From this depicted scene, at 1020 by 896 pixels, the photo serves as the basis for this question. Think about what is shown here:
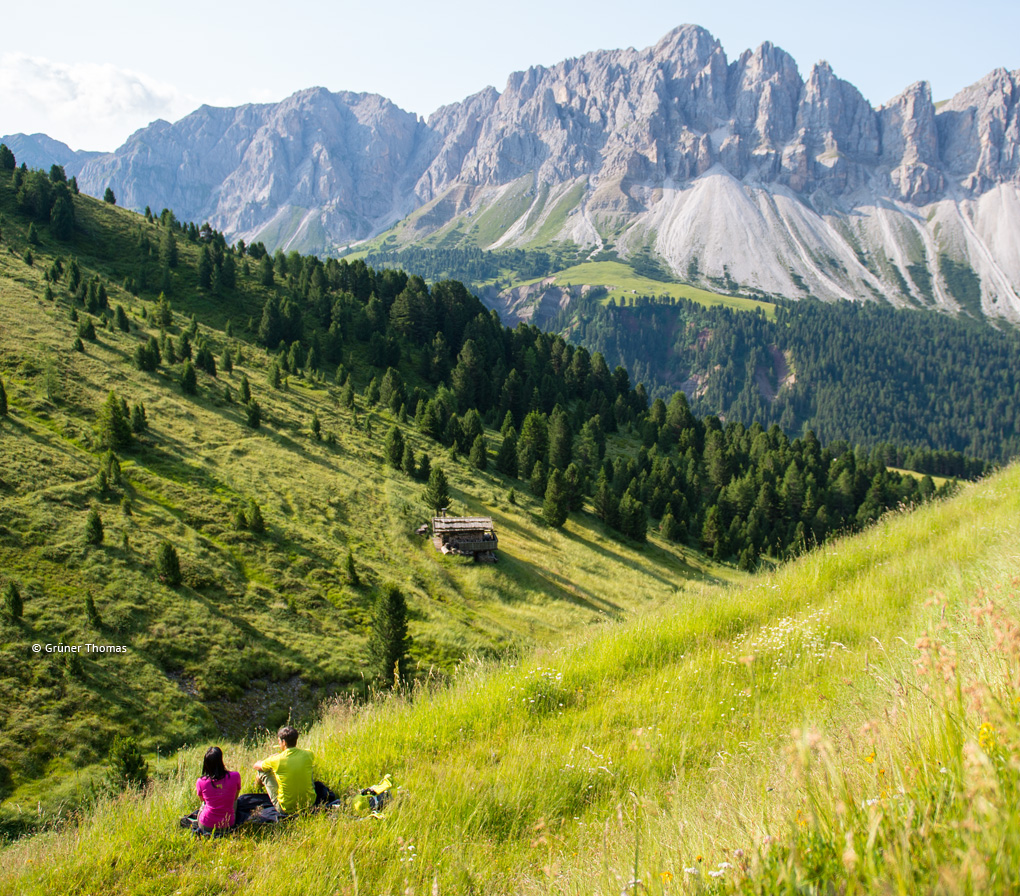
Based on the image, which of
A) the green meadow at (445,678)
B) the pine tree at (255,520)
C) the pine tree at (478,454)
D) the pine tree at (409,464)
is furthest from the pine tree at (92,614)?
the pine tree at (478,454)

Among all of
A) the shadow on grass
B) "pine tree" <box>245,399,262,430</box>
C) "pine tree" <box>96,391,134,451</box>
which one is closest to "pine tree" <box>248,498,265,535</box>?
"pine tree" <box>96,391,134,451</box>

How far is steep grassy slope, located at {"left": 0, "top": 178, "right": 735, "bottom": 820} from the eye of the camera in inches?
926

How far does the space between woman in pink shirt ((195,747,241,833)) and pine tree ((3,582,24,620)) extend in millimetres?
23953

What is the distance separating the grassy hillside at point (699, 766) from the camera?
101 inches

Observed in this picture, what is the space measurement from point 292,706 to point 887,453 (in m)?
182

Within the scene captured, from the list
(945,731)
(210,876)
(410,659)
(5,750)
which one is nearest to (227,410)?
(410,659)

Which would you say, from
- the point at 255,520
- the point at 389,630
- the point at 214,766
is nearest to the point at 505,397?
the point at 255,520

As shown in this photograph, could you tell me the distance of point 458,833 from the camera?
17.1 ft

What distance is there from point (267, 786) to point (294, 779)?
0.82 meters

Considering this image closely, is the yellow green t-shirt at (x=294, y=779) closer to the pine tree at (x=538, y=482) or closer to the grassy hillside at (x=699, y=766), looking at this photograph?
the grassy hillside at (x=699, y=766)

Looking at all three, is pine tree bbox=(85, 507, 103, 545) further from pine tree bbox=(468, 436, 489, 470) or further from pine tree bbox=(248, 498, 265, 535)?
pine tree bbox=(468, 436, 489, 470)

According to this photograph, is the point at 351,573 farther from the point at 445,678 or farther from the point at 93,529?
the point at 445,678

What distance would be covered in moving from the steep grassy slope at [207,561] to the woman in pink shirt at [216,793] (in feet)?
36.2

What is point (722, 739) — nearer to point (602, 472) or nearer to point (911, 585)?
point (911, 585)
